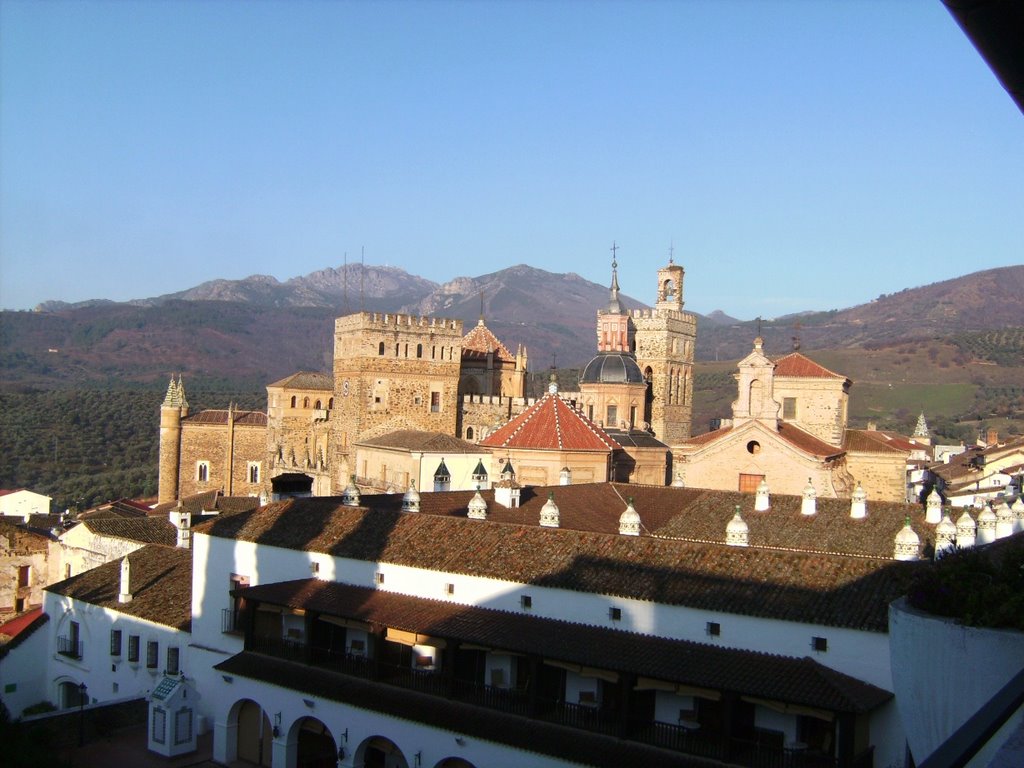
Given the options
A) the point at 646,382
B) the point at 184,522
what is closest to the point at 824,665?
the point at 184,522

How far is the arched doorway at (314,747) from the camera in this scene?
730 inches

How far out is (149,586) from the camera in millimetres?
→ 24453

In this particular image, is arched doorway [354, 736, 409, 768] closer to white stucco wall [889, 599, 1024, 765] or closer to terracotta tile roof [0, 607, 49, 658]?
white stucco wall [889, 599, 1024, 765]

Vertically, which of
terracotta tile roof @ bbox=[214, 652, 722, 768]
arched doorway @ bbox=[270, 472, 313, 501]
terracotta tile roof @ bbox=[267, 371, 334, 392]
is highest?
terracotta tile roof @ bbox=[267, 371, 334, 392]

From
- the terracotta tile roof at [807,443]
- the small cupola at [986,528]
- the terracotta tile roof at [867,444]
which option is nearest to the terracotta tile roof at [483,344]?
the terracotta tile roof at [867,444]

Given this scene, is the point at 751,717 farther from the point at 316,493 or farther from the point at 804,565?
the point at 316,493

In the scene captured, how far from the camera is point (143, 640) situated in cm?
2280

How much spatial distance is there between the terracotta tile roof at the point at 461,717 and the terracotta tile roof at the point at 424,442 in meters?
17.2

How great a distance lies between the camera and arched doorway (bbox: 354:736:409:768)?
17.2 metres

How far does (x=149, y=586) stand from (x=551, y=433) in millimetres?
12876

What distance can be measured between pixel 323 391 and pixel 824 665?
37.7 meters

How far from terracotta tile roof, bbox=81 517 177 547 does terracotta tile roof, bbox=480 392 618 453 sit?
959 cm

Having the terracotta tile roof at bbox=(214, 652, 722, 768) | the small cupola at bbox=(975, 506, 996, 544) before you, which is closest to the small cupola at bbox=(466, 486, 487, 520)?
the terracotta tile roof at bbox=(214, 652, 722, 768)

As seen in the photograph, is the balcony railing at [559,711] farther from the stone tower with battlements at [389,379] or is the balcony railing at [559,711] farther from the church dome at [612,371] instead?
the church dome at [612,371]
